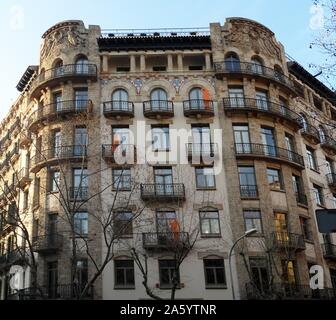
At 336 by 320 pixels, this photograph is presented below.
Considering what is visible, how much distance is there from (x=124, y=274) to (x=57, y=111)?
1180 cm

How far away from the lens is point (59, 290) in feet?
90.0

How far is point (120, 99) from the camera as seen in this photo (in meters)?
33.1

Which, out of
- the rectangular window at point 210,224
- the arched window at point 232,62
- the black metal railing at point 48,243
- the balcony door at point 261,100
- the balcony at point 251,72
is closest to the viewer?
the black metal railing at point 48,243

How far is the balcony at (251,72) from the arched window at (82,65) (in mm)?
9081

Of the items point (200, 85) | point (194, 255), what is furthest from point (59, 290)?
point (200, 85)

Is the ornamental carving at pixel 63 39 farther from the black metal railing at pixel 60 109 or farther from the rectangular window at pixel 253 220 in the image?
the rectangular window at pixel 253 220

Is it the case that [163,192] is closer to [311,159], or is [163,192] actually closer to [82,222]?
[82,222]

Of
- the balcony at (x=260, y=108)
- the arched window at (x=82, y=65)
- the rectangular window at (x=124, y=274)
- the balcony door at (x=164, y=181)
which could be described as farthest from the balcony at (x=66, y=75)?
the rectangular window at (x=124, y=274)

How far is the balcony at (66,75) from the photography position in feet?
108

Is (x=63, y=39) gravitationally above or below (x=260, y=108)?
above

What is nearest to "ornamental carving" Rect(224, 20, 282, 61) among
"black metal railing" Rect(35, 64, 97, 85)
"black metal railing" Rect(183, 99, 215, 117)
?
"black metal railing" Rect(183, 99, 215, 117)

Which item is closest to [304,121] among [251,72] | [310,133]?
[310,133]
